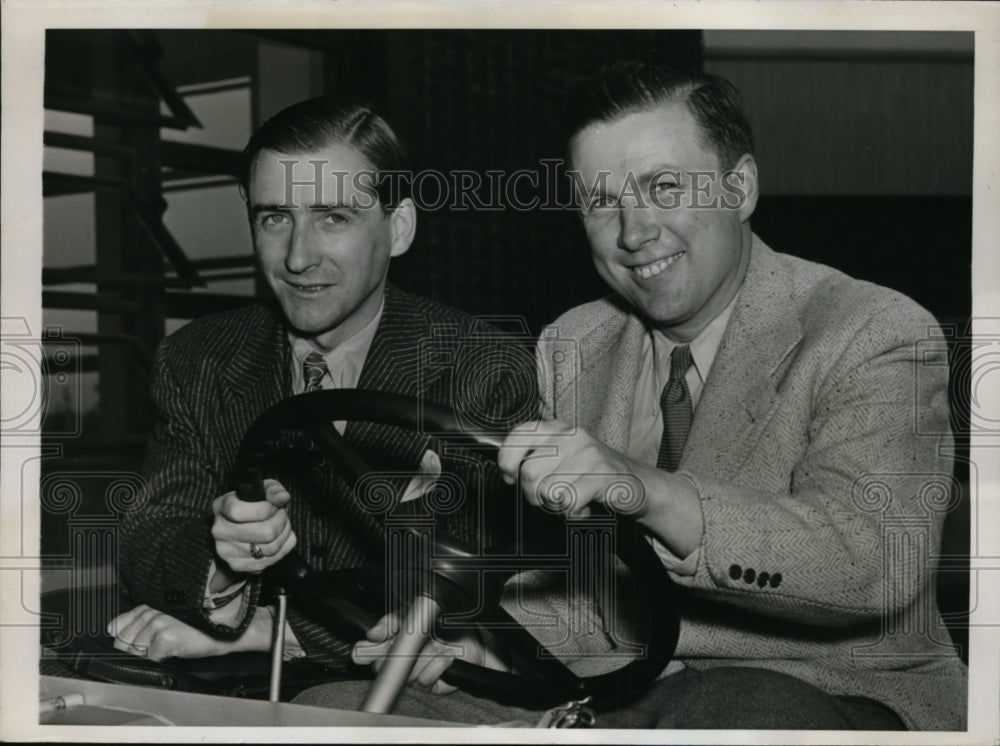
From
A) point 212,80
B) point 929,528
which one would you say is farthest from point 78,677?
point 929,528

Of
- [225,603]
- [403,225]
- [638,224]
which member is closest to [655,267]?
[638,224]

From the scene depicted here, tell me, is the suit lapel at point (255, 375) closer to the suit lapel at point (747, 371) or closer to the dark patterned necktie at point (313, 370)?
the dark patterned necktie at point (313, 370)

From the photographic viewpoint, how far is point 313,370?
1544 millimetres

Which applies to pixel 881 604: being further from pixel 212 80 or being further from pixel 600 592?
pixel 212 80

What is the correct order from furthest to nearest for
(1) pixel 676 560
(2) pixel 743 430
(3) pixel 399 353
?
(3) pixel 399 353 < (2) pixel 743 430 < (1) pixel 676 560

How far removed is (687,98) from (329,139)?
490 millimetres

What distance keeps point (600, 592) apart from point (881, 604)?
0.36 meters

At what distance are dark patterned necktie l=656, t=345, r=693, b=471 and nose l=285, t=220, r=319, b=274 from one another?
52 centimetres

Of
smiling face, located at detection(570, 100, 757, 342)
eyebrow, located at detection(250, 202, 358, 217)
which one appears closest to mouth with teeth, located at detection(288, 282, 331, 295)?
eyebrow, located at detection(250, 202, 358, 217)

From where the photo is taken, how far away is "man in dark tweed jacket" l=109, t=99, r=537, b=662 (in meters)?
1.47

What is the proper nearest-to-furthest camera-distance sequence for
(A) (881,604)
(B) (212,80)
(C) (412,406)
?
(C) (412,406), (A) (881,604), (B) (212,80)

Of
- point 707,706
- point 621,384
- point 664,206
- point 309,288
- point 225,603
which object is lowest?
point 707,706

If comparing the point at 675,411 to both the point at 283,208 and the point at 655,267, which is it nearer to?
the point at 655,267

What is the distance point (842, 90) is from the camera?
147 cm
